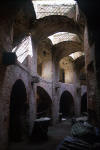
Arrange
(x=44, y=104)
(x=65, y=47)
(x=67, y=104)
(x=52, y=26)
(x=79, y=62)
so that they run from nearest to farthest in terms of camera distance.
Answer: (x=52, y=26) → (x=44, y=104) → (x=65, y=47) → (x=79, y=62) → (x=67, y=104)

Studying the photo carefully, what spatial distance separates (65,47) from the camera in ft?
43.4

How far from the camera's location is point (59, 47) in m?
13.2

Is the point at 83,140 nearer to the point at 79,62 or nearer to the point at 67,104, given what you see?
the point at 67,104

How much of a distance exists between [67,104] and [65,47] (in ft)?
22.2

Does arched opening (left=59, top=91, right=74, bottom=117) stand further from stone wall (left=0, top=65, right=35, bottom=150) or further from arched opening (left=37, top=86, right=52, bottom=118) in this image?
stone wall (left=0, top=65, right=35, bottom=150)

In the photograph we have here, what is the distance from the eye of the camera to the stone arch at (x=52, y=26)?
8996mm

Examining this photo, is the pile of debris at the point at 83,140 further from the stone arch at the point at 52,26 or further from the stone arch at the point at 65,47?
the stone arch at the point at 65,47

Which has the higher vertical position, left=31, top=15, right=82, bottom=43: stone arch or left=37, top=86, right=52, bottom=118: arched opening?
left=31, top=15, right=82, bottom=43: stone arch

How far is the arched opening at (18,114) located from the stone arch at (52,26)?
12.1ft

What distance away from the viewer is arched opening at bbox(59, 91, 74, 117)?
16.7 metres

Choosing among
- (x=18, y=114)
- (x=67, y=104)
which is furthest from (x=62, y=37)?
(x=67, y=104)

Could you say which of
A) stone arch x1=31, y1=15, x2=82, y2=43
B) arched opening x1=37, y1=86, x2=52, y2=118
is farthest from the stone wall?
arched opening x1=37, y1=86, x2=52, y2=118

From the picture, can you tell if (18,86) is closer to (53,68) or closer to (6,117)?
(6,117)

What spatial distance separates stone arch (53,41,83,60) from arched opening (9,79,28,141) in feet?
20.0
